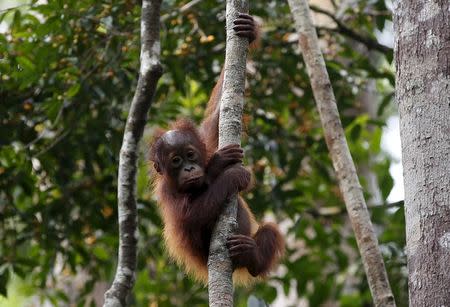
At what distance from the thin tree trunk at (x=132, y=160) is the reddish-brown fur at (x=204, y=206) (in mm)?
228

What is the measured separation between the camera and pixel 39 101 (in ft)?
20.5

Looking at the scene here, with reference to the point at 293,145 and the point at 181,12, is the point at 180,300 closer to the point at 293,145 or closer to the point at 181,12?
the point at 293,145

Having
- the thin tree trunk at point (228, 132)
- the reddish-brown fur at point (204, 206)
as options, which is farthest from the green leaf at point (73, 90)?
the thin tree trunk at point (228, 132)

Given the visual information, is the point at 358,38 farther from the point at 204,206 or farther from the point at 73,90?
the point at 204,206

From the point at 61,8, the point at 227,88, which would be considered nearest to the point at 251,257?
the point at 227,88

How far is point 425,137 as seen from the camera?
3221 millimetres

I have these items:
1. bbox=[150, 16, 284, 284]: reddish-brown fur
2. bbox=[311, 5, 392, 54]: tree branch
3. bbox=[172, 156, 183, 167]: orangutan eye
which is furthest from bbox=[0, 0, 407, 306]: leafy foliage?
bbox=[172, 156, 183, 167]: orangutan eye

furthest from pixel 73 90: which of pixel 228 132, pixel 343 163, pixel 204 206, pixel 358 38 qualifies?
pixel 358 38

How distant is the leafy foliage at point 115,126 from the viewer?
5926 mm

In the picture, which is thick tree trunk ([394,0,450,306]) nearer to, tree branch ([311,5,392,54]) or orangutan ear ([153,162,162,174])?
orangutan ear ([153,162,162,174])

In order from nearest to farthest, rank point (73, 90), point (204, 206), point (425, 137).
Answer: point (425, 137), point (204, 206), point (73, 90)

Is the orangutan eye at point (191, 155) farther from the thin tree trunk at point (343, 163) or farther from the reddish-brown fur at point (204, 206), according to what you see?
the thin tree trunk at point (343, 163)

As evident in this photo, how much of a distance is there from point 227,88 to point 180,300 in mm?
4794

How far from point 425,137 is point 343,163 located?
2007 mm
